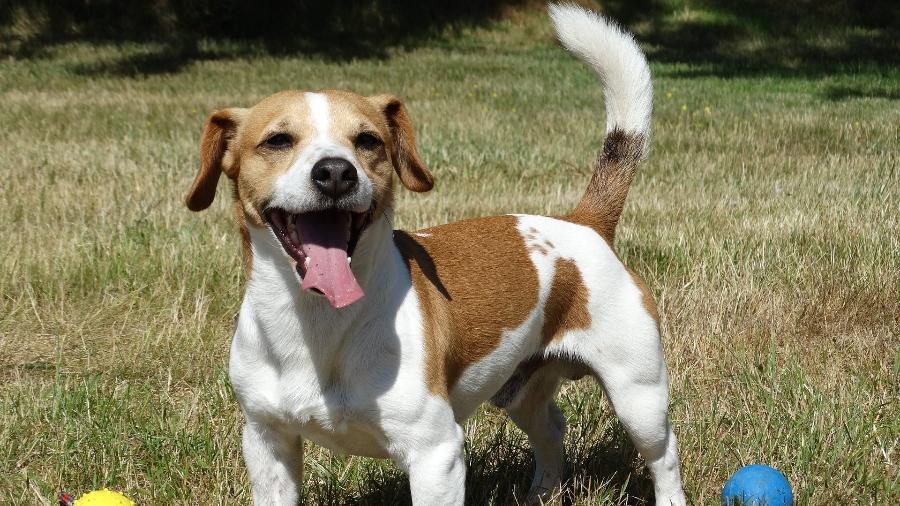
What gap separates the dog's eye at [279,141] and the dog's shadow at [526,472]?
4.38 feet

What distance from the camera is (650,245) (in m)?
6.07

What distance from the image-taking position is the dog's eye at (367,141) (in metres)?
3.11

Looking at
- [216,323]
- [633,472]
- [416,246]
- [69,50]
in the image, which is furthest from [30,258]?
[69,50]

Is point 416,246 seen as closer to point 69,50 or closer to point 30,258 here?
point 30,258

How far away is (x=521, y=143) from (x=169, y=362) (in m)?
5.60

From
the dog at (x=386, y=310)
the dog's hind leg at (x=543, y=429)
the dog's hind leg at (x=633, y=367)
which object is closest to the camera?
the dog at (x=386, y=310)

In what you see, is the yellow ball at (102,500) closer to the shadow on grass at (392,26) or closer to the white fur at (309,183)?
the white fur at (309,183)

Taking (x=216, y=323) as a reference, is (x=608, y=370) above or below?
above

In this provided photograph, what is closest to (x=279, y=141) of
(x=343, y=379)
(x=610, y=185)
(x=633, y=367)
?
(x=343, y=379)

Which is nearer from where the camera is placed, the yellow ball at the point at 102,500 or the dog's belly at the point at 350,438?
the dog's belly at the point at 350,438

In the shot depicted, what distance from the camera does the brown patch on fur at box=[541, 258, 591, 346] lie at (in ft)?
11.6

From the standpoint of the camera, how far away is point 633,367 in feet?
11.6

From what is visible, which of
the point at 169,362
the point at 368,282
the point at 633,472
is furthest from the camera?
the point at 169,362

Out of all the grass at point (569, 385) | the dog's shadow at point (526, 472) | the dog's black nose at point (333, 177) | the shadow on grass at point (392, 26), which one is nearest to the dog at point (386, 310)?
the dog's black nose at point (333, 177)
